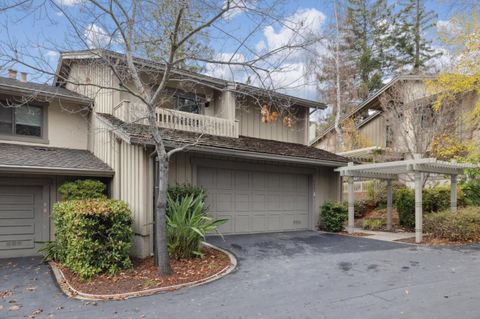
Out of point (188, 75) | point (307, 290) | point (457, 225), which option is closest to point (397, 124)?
point (457, 225)

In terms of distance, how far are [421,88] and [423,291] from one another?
1369 centimetres

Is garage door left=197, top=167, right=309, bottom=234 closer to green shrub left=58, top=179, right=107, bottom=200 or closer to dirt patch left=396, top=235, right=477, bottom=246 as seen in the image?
green shrub left=58, top=179, right=107, bottom=200

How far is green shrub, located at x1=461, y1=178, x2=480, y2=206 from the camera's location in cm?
1274

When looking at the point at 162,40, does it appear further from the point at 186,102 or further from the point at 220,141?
the point at 186,102

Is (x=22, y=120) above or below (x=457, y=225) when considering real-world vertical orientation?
above

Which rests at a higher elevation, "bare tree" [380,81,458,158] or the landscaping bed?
"bare tree" [380,81,458,158]

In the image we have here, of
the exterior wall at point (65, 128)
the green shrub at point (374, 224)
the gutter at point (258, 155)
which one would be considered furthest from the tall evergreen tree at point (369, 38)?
the exterior wall at point (65, 128)

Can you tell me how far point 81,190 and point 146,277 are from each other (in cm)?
358

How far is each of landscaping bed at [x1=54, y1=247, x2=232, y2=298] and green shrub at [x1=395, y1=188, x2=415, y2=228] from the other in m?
8.25

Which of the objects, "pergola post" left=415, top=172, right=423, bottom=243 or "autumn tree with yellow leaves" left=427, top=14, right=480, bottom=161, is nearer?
"pergola post" left=415, top=172, right=423, bottom=243

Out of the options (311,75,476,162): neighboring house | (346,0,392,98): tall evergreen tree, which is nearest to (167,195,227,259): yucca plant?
(311,75,476,162): neighboring house

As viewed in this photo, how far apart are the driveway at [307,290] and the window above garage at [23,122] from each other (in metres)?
3.59

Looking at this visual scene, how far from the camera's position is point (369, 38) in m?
27.7

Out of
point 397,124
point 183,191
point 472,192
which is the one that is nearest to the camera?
point 183,191
